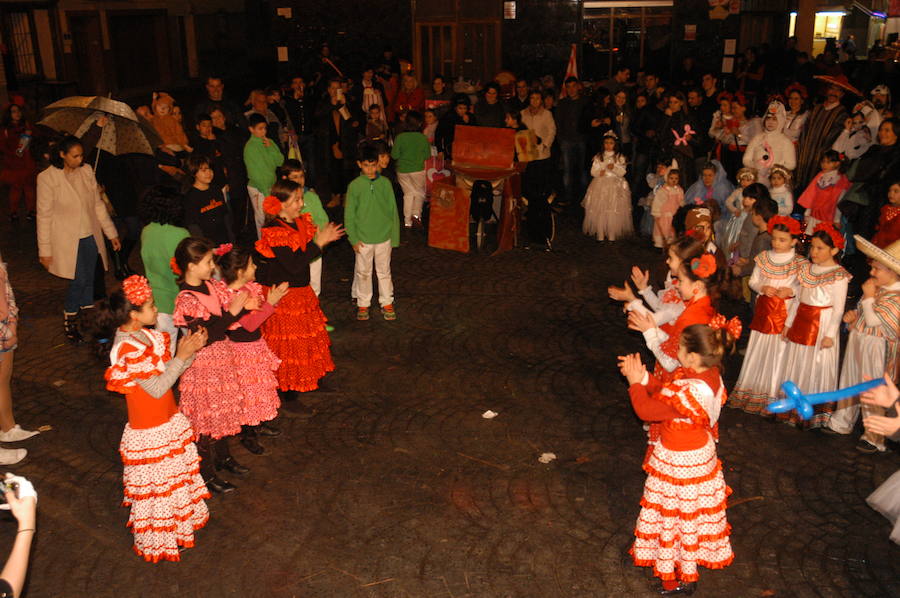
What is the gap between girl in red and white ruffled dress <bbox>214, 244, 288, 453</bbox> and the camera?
19.5 ft

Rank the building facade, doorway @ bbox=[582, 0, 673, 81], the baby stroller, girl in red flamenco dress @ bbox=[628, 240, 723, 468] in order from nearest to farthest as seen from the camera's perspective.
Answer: girl in red flamenco dress @ bbox=[628, 240, 723, 468]
the baby stroller
doorway @ bbox=[582, 0, 673, 81]
the building facade

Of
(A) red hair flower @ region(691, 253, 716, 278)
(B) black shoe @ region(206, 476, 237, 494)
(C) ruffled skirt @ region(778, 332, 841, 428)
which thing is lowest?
(B) black shoe @ region(206, 476, 237, 494)

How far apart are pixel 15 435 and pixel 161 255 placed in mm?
1835

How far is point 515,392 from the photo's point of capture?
24.5ft

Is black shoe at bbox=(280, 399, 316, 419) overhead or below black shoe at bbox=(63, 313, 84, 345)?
below

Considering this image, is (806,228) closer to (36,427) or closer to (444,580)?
(444,580)

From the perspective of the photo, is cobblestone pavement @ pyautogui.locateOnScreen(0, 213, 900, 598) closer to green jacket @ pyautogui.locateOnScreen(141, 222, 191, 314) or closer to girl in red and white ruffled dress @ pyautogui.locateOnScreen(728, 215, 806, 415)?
girl in red and white ruffled dress @ pyautogui.locateOnScreen(728, 215, 806, 415)

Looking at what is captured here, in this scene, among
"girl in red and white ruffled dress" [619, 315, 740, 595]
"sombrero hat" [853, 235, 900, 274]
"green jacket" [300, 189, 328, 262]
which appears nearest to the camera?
"girl in red and white ruffled dress" [619, 315, 740, 595]

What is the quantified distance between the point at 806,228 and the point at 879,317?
4.24m

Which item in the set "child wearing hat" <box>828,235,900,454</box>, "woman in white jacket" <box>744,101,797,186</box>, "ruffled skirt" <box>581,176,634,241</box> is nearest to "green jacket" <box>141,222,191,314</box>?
"child wearing hat" <box>828,235,900,454</box>

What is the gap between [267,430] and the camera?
6.79m

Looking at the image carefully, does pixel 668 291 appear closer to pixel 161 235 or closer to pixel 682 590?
pixel 682 590

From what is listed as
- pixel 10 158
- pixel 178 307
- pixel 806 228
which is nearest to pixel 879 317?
pixel 806 228

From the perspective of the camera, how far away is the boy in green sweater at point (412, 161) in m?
12.4
